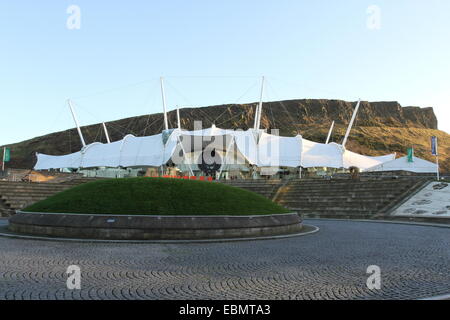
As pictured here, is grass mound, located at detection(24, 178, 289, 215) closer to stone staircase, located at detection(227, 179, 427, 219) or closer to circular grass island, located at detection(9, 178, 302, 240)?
circular grass island, located at detection(9, 178, 302, 240)

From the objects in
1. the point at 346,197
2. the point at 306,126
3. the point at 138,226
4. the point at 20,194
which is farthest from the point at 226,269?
the point at 306,126

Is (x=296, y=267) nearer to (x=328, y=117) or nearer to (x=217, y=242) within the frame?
(x=217, y=242)

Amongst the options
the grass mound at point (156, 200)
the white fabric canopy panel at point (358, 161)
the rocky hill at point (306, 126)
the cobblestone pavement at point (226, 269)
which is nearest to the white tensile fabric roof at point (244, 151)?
the white fabric canopy panel at point (358, 161)

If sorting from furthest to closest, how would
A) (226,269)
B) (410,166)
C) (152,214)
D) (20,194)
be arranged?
(410,166), (20,194), (152,214), (226,269)

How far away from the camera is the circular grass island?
44.0ft

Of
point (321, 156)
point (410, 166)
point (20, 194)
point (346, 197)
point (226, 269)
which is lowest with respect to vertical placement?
point (346, 197)

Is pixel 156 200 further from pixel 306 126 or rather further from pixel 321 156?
pixel 306 126

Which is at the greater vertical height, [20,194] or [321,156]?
[321,156]

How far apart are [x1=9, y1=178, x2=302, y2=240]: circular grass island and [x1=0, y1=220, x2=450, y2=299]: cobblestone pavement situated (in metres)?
1.25

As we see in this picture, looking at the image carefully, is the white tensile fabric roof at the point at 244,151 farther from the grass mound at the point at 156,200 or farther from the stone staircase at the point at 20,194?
the grass mound at the point at 156,200

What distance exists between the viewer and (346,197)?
29.9 m

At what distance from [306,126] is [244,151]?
112428 mm

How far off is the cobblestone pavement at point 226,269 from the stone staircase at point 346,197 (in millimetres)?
13756

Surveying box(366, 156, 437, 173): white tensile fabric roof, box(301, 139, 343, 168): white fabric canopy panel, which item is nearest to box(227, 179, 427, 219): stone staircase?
box(301, 139, 343, 168): white fabric canopy panel
